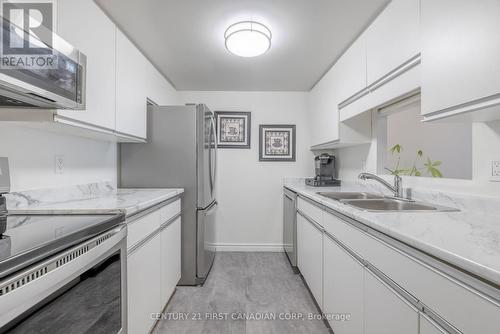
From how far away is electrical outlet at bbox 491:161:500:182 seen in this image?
1.11 m

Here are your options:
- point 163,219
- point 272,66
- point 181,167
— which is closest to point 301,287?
point 163,219

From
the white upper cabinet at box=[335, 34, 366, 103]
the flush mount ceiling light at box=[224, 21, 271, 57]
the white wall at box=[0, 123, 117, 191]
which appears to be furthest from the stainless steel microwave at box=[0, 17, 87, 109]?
the white upper cabinet at box=[335, 34, 366, 103]

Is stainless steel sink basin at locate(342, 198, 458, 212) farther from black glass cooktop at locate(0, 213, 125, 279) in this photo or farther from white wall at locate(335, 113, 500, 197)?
black glass cooktop at locate(0, 213, 125, 279)

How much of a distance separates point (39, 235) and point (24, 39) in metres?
0.67

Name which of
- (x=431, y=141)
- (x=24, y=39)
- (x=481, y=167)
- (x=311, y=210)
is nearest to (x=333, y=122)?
(x=431, y=141)

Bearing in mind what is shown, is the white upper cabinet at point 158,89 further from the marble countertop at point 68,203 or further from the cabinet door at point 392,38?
the cabinet door at point 392,38

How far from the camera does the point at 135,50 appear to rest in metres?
1.93

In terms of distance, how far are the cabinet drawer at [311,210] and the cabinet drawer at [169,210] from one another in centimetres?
115

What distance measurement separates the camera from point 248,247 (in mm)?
3174

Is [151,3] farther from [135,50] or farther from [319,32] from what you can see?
[319,32]

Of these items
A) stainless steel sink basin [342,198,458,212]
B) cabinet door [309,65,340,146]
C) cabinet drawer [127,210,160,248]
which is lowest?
cabinet drawer [127,210,160,248]

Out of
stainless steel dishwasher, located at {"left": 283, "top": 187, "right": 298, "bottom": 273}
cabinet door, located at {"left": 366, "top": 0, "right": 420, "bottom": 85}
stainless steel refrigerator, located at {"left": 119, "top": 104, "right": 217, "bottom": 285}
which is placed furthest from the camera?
stainless steel dishwasher, located at {"left": 283, "top": 187, "right": 298, "bottom": 273}

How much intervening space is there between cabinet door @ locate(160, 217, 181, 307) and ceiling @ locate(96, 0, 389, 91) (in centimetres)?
155

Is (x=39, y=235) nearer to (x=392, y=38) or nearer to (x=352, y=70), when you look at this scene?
(x=392, y=38)
